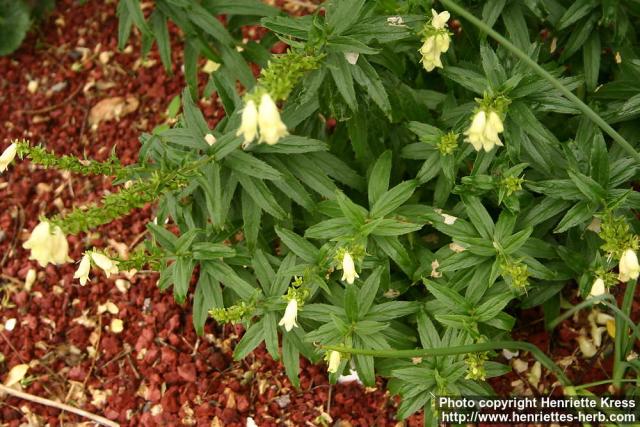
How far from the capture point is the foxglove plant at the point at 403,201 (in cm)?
263

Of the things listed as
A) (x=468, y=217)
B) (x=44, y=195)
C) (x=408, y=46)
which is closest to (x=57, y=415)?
(x=44, y=195)

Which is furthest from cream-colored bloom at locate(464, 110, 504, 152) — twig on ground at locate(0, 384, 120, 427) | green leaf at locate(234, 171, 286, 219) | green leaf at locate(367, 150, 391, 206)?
twig on ground at locate(0, 384, 120, 427)

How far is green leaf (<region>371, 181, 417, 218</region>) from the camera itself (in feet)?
9.30

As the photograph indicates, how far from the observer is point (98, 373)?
3.64 metres

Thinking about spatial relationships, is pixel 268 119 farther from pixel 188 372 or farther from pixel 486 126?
pixel 188 372

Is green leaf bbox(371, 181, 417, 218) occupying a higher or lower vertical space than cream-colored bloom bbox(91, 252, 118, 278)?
higher

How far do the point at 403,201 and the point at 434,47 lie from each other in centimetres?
62

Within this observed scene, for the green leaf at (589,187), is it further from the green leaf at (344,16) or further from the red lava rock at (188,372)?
the red lava rock at (188,372)

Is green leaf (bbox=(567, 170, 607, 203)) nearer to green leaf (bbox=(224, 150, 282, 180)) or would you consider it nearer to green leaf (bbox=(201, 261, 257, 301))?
green leaf (bbox=(224, 150, 282, 180))

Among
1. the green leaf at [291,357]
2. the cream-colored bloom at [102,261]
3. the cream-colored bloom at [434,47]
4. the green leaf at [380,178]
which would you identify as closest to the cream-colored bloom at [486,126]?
the cream-colored bloom at [434,47]

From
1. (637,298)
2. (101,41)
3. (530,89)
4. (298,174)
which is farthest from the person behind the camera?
(101,41)

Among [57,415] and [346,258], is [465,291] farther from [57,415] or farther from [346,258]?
[57,415]

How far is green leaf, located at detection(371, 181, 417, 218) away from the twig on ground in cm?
173

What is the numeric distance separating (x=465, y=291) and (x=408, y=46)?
1.07 meters
